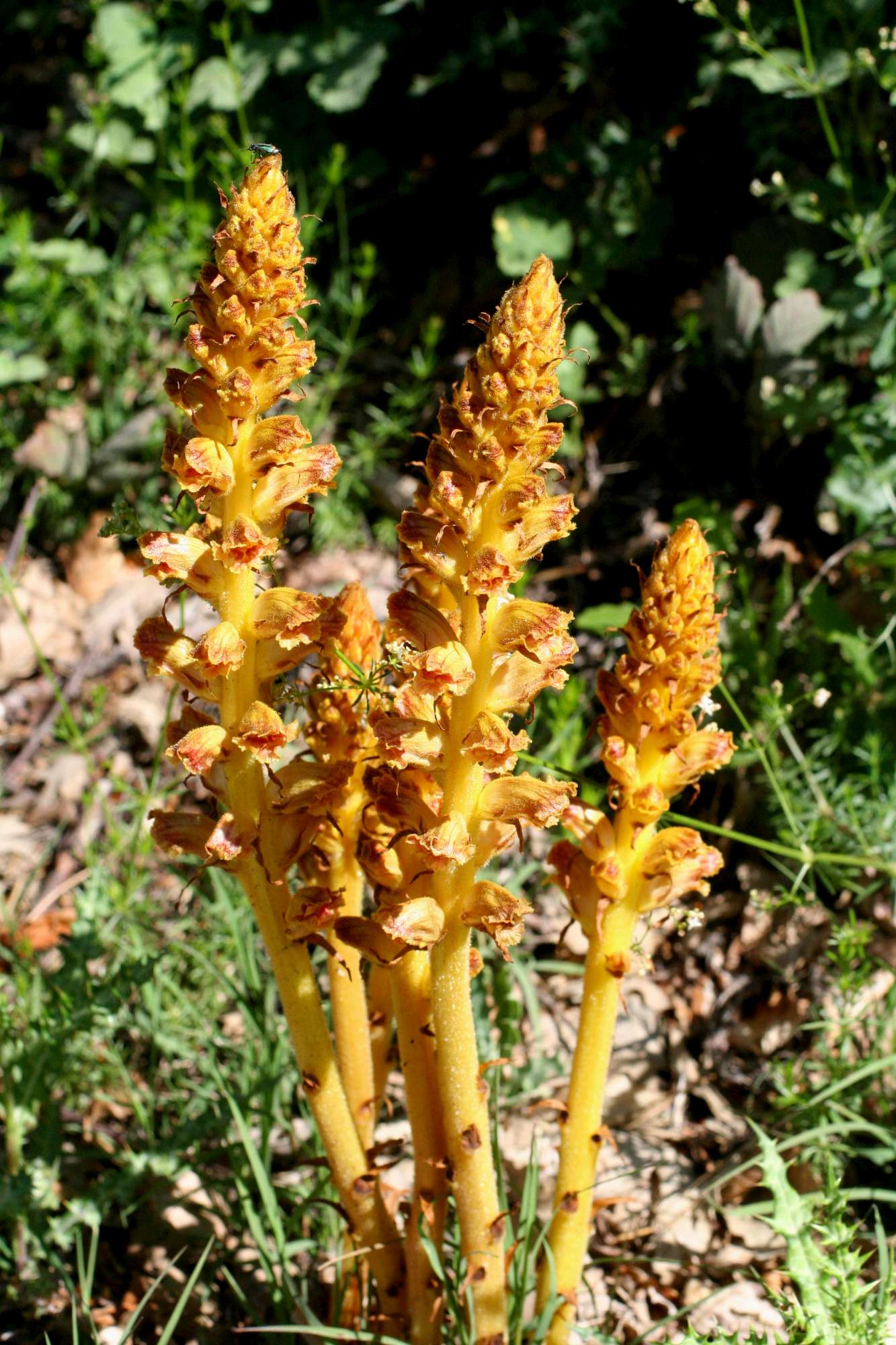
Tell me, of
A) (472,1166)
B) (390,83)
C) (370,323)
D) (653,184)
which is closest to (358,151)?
(390,83)

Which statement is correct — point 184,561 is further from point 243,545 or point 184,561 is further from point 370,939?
point 370,939

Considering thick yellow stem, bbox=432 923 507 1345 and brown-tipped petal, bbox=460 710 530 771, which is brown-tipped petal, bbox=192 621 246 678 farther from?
thick yellow stem, bbox=432 923 507 1345

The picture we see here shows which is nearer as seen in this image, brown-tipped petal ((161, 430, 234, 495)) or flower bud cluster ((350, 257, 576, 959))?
flower bud cluster ((350, 257, 576, 959))

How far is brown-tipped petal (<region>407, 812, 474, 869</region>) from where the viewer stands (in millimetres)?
1610

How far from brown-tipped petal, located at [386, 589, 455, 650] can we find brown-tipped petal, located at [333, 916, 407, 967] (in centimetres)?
48

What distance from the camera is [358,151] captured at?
5.07m

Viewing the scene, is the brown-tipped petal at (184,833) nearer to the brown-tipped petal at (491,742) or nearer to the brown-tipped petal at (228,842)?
the brown-tipped petal at (228,842)

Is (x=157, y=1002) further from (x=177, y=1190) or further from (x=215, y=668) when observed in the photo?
(x=215, y=668)

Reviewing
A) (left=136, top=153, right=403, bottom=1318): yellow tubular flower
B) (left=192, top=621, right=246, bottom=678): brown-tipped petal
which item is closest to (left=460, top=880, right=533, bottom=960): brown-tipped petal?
(left=136, top=153, right=403, bottom=1318): yellow tubular flower

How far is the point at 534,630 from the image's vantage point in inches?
61.8

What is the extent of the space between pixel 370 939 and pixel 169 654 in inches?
20.6

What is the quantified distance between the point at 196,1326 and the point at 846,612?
9.07 feet

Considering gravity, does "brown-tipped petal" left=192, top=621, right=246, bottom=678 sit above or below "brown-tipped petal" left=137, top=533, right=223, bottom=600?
below

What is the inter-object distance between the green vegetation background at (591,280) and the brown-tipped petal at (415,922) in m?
1.32
